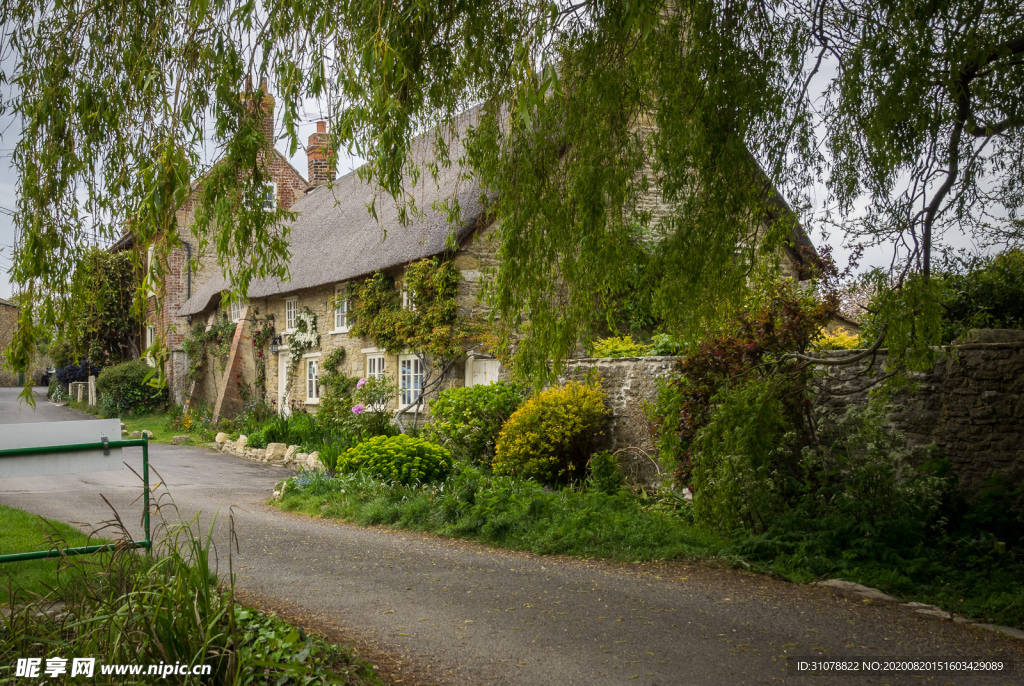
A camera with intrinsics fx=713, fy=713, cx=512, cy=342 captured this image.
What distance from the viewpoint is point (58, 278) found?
487 cm

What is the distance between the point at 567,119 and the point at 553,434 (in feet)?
17.6

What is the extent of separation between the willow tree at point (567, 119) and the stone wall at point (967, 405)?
2152 mm

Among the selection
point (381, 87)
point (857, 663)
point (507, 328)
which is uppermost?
point (381, 87)

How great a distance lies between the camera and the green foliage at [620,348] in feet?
37.1

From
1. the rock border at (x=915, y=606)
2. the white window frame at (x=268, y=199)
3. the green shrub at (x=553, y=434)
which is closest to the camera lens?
the white window frame at (x=268, y=199)

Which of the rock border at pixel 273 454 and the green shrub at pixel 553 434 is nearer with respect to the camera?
the green shrub at pixel 553 434

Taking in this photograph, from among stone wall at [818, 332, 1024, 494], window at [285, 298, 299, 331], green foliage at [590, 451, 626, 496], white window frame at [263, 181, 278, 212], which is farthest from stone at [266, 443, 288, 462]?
white window frame at [263, 181, 278, 212]

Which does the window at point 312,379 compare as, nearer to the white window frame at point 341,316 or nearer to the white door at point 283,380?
the white door at point 283,380

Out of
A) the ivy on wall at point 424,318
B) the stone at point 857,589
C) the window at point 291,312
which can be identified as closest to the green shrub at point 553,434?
the ivy on wall at point 424,318

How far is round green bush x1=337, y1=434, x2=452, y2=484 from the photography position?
33.2 feet

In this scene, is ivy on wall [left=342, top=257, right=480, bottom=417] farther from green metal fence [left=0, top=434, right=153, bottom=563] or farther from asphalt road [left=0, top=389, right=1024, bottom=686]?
green metal fence [left=0, top=434, right=153, bottom=563]

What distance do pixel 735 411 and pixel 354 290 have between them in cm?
1138

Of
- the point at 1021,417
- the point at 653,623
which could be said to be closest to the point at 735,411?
the point at 653,623

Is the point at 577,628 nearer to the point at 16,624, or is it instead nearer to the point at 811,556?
the point at 811,556
